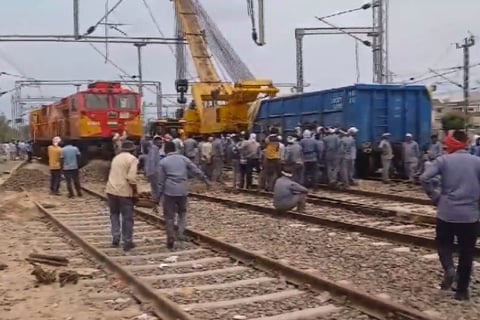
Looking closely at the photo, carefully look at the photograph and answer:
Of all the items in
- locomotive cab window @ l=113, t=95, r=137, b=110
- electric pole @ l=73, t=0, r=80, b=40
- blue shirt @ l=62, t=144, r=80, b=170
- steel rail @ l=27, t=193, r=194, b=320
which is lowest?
steel rail @ l=27, t=193, r=194, b=320

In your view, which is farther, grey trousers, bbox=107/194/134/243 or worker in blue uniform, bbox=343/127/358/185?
worker in blue uniform, bbox=343/127/358/185

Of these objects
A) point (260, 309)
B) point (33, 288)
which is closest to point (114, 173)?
point (33, 288)

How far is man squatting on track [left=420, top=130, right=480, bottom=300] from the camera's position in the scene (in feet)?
26.7

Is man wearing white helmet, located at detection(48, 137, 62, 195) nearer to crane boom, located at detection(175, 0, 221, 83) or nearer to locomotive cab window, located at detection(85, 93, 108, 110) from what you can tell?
locomotive cab window, located at detection(85, 93, 108, 110)

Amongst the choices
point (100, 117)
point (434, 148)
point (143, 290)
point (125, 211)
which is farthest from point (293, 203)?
point (100, 117)

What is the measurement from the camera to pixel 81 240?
13.3 m

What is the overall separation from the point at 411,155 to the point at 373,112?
2.11 meters

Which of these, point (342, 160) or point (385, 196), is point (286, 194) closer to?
point (385, 196)

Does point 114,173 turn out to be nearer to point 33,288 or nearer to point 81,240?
point 81,240

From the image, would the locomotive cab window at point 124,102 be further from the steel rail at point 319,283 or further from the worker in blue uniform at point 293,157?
the steel rail at point 319,283

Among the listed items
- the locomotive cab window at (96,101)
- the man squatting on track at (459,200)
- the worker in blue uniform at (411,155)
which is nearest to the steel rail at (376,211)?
the worker in blue uniform at (411,155)

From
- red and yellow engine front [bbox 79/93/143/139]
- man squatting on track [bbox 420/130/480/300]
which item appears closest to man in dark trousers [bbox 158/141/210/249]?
man squatting on track [bbox 420/130/480/300]

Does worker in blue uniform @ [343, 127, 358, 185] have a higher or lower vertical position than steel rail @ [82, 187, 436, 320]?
higher

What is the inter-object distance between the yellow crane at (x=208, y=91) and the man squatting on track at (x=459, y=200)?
24676mm
